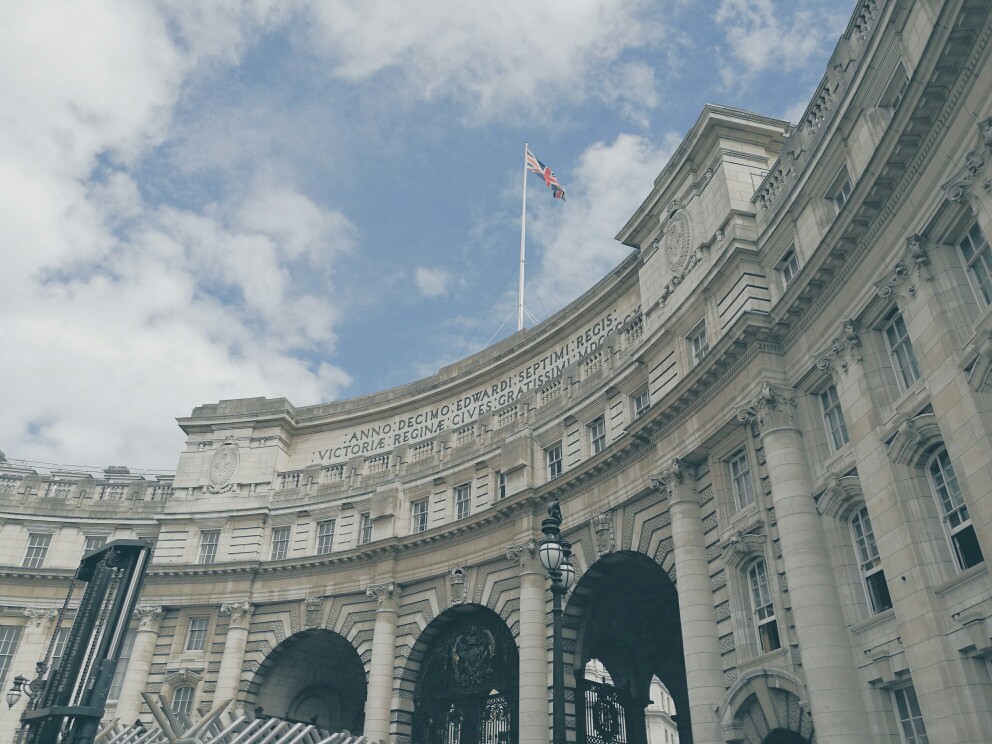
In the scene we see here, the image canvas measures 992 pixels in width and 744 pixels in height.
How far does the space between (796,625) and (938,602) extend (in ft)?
13.2

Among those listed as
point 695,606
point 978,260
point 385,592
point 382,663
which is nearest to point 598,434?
point 695,606

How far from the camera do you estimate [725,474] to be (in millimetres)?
24797

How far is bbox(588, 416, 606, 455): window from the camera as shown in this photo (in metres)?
32.4

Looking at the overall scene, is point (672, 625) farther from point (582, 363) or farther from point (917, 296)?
point (917, 296)

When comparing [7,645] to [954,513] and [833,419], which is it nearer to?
[833,419]

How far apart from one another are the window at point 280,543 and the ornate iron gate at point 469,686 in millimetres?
10351

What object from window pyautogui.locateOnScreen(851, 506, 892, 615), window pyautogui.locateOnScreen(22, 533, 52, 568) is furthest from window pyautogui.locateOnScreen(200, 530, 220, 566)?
window pyautogui.locateOnScreen(851, 506, 892, 615)

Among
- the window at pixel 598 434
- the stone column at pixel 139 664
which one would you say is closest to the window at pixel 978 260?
the window at pixel 598 434

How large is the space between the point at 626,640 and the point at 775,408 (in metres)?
16.0

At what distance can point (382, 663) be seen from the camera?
117 ft

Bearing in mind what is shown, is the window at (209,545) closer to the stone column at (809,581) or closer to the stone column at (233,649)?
the stone column at (233,649)

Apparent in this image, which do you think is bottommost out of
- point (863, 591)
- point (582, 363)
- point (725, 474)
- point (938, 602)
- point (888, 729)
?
point (888, 729)

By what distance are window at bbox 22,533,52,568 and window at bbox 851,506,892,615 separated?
4221 centimetres

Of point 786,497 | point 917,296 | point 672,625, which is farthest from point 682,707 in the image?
point 917,296
